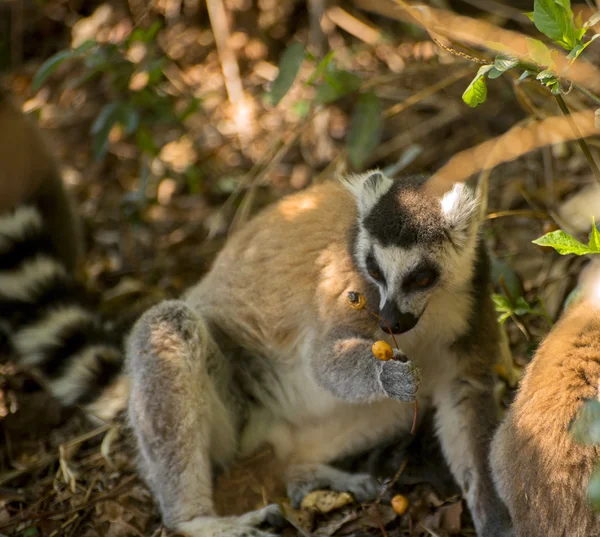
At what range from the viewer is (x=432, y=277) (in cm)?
355

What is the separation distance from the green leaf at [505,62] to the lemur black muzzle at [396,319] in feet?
3.70

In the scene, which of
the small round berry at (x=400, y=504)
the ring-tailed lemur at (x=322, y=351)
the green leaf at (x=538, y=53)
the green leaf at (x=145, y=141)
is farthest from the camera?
the green leaf at (x=145, y=141)

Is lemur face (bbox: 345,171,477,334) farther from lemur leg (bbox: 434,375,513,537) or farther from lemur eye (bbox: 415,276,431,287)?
lemur leg (bbox: 434,375,513,537)

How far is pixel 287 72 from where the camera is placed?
4.74 metres

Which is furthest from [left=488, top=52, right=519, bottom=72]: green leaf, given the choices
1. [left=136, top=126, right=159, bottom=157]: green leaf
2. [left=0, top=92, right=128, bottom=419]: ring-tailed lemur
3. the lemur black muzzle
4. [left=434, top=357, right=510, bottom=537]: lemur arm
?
[left=136, top=126, right=159, bottom=157]: green leaf

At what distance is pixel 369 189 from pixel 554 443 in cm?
155

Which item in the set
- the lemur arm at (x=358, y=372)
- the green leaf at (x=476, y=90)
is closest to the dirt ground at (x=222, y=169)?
the lemur arm at (x=358, y=372)

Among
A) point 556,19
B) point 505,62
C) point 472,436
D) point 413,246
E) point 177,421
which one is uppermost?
point 556,19

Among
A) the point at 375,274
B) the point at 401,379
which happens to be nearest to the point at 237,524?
the point at 401,379

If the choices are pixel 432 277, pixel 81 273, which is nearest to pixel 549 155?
pixel 432 277

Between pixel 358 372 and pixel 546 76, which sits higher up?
pixel 546 76

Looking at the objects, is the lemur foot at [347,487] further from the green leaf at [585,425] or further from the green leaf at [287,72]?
the green leaf at [287,72]

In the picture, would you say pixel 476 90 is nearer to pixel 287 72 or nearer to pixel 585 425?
pixel 585 425

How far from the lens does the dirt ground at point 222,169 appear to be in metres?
4.32
